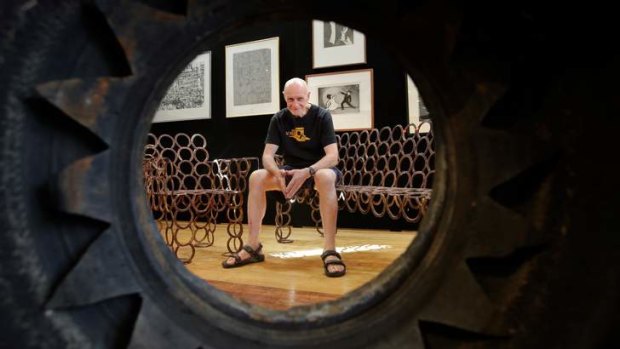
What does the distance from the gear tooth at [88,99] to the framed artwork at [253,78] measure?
15.0ft

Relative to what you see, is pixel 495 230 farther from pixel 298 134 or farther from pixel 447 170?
pixel 298 134

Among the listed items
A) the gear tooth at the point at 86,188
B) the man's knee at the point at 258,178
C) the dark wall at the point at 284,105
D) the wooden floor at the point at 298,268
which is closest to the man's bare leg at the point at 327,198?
the wooden floor at the point at 298,268

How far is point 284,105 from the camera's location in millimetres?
5309

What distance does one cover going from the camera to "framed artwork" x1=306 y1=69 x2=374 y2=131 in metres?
4.84

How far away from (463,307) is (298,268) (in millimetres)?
2175

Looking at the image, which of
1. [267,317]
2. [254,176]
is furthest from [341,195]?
[267,317]

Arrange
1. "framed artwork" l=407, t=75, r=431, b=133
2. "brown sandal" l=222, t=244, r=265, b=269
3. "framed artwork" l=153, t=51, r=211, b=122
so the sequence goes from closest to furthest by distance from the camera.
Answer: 1. "brown sandal" l=222, t=244, r=265, b=269
2. "framed artwork" l=407, t=75, r=431, b=133
3. "framed artwork" l=153, t=51, r=211, b=122

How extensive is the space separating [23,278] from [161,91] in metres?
0.37

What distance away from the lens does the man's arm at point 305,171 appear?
3.16 m

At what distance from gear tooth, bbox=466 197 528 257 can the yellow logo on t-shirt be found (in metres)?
2.68

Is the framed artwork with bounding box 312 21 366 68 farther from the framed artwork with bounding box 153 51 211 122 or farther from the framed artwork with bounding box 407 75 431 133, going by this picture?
the framed artwork with bounding box 153 51 211 122

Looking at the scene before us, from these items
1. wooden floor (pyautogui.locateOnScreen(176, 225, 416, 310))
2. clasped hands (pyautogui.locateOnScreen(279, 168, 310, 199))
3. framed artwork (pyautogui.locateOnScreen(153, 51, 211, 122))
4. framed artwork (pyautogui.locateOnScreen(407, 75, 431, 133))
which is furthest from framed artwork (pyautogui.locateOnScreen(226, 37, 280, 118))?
clasped hands (pyautogui.locateOnScreen(279, 168, 310, 199))

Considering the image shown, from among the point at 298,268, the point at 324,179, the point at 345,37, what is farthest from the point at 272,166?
the point at 345,37

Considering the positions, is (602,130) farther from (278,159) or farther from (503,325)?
(278,159)
